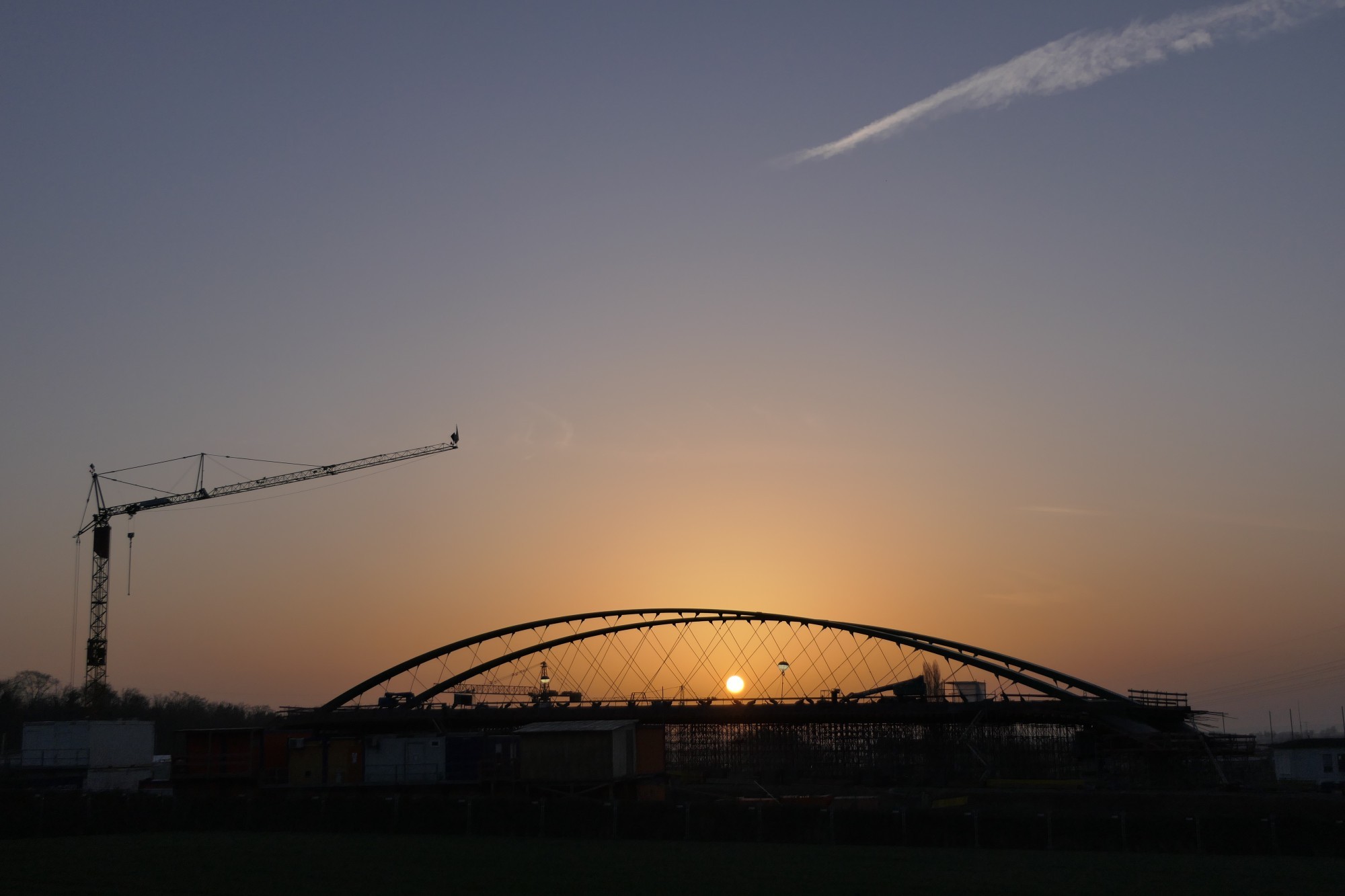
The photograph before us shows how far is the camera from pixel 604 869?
3422cm

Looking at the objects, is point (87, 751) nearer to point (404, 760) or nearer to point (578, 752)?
point (404, 760)

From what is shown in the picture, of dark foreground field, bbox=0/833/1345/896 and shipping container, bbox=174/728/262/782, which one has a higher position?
shipping container, bbox=174/728/262/782

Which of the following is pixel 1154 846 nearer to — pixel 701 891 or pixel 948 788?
pixel 701 891

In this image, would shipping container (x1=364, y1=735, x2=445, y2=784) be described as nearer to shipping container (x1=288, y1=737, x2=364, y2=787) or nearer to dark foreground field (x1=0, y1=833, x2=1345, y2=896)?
shipping container (x1=288, y1=737, x2=364, y2=787)

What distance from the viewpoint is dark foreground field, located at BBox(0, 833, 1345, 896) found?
99.3 ft

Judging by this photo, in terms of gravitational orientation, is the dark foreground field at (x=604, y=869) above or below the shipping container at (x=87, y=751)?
below

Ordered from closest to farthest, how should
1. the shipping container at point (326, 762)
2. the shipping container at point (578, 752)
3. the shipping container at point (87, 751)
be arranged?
the shipping container at point (578, 752) → the shipping container at point (326, 762) → the shipping container at point (87, 751)

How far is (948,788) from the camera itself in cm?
8325

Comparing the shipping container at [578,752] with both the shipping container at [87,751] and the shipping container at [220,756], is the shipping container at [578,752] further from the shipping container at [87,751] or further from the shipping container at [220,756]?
the shipping container at [87,751]

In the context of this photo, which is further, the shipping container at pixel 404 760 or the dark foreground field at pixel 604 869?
the shipping container at pixel 404 760

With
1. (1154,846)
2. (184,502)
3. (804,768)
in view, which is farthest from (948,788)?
(184,502)

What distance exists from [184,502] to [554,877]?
459 ft

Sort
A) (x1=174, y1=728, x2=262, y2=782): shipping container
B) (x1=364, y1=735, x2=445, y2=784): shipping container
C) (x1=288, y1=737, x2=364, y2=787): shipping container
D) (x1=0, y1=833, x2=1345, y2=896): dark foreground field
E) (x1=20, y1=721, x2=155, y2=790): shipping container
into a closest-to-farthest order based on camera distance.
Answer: (x1=0, y1=833, x2=1345, y2=896): dark foreground field < (x1=364, y1=735, x2=445, y2=784): shipping container < (x1=288, y1=737, x2=364, y2=787): shipping container < (x1=174, y1=728, x2=262, y2=782): shipping container < (x1=20, y1=721, x2=155, y2=790): shipping container

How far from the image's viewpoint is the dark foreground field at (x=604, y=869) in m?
30.3
